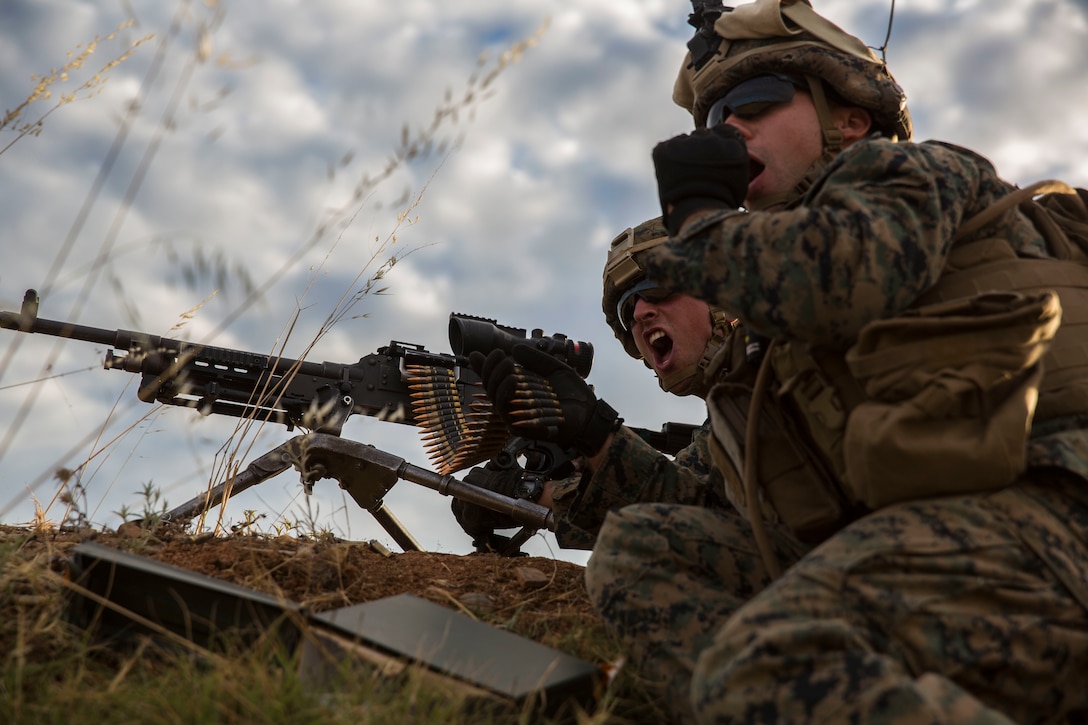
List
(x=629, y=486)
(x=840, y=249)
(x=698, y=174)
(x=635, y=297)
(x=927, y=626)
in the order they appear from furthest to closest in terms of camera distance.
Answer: (x=635, y=297)
(x=629, y=486)
(x=698, y=174)
(x=840, y=249)
(x=927, y=626)

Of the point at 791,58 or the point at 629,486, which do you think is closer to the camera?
the point at 791,58

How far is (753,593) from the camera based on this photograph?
2.52m

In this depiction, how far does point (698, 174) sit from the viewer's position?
2533mm

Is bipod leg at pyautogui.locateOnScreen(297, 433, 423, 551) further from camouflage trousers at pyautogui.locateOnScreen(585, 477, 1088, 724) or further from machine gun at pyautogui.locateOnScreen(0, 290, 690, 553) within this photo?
camouflage trousers at pyautogui.locateOnScreen(585, 477, 1088, 724)

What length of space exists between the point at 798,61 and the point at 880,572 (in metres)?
1.94

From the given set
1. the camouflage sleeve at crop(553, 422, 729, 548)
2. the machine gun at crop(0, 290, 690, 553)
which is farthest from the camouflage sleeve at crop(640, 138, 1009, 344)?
the machine gun at crop(0, 290, 690, 553)

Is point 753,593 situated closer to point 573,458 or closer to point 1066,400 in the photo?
point 1066,400

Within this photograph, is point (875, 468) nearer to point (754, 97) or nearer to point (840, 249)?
point (840, 249)

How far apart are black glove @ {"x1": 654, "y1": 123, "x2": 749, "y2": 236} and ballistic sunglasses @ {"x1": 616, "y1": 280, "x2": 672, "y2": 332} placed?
2110mm

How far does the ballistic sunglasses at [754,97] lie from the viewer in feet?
10.2

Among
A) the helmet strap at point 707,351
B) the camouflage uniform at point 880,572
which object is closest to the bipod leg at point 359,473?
the helmet strap at point 707,351

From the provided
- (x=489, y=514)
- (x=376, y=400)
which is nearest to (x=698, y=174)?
(x=489, y=514)

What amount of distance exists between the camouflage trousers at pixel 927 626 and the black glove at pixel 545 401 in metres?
1.70

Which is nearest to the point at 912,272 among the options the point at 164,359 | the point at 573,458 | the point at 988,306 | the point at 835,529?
the point at 988,306
